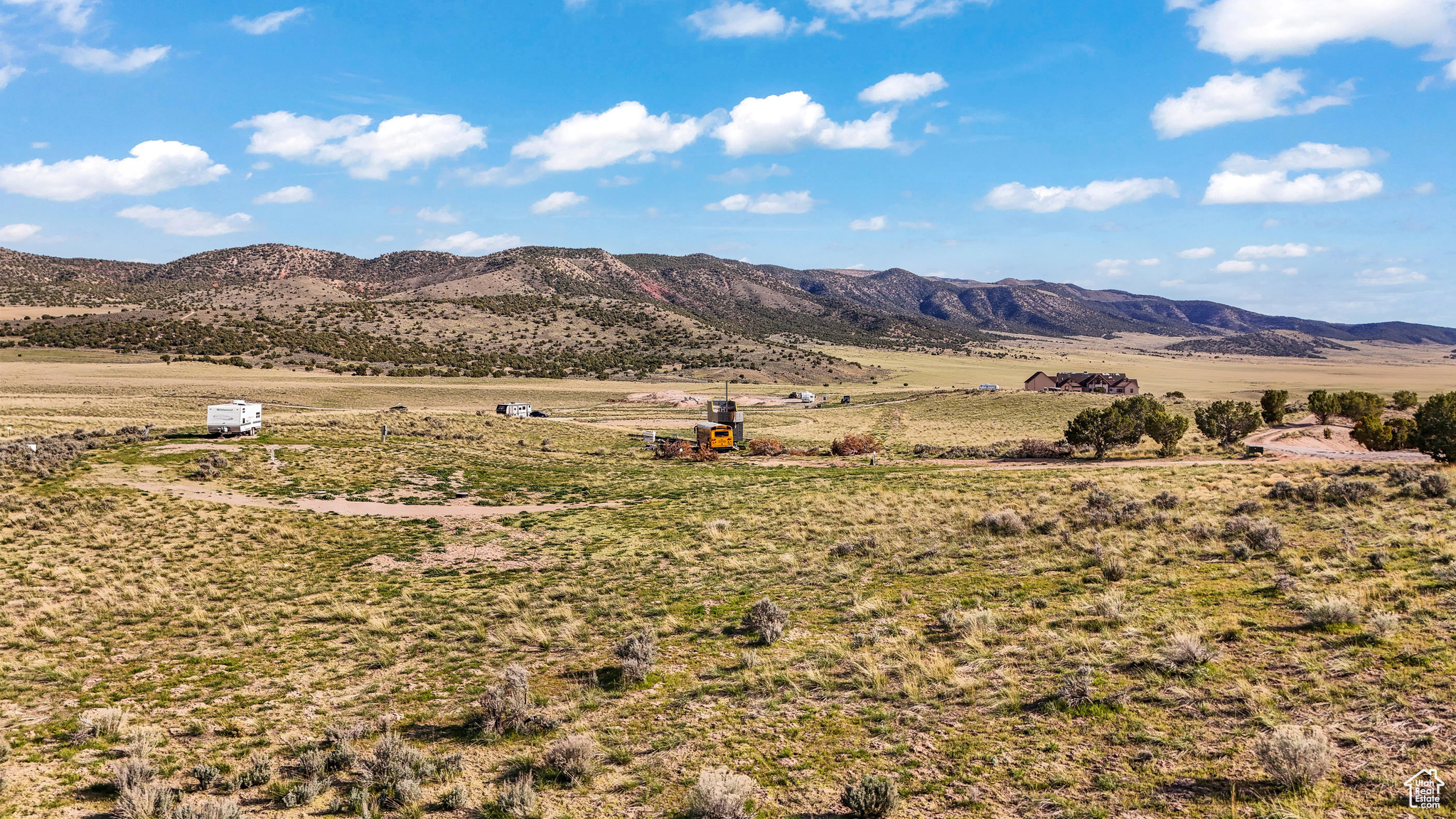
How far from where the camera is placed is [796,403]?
8425 centimetres

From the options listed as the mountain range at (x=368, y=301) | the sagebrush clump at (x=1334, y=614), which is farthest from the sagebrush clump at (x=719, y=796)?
the mountain range at (x=368, y=301)

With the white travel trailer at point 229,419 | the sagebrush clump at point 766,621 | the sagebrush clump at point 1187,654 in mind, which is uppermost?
the white travel trailer at point 229,419

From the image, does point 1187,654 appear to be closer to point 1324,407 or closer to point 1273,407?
point 1273,407

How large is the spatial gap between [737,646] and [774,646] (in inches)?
26.2

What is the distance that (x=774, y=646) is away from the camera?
41.6 ft

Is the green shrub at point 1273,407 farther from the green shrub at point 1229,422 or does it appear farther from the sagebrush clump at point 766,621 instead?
the sagebrush clump at point 766,621

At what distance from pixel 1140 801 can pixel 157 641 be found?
1722 cm

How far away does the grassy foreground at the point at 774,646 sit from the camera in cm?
840

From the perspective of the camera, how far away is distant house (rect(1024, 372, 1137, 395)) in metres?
84.2

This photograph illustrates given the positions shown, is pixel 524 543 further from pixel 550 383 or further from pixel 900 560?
pixel 550 383

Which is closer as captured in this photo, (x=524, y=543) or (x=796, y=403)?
(x=524, y=543)

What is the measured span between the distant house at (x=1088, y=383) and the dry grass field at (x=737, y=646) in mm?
59935

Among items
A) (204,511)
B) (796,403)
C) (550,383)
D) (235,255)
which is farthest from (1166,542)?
(235,255)

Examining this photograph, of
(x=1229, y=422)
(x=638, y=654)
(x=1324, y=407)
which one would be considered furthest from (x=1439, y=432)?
(x=638, y=654)
